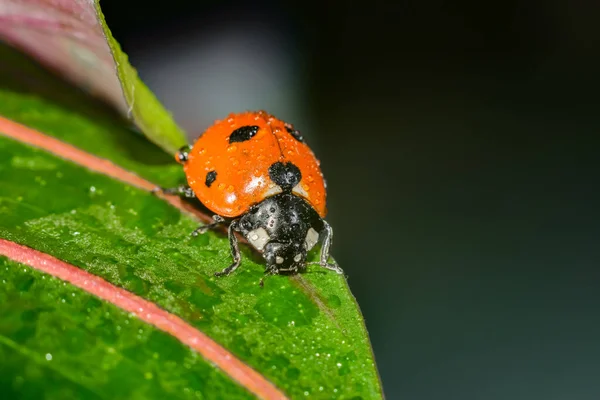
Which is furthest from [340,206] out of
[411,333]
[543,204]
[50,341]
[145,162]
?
[50,341]

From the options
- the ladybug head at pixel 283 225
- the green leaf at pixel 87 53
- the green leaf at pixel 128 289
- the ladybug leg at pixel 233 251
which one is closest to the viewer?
the green leaf at pixel 128 289

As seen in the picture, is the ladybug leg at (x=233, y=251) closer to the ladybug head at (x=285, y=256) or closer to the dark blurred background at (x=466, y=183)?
the ladybug head at (x=285, y=256)

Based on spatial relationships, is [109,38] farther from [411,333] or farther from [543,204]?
[543,204]

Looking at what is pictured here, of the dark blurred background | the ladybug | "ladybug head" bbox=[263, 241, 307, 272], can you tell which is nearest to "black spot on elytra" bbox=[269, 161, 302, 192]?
the ladybug

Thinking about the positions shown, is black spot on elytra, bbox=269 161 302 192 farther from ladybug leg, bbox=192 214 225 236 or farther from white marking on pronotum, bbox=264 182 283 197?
ladybug leg, bbox=192 214 225 236

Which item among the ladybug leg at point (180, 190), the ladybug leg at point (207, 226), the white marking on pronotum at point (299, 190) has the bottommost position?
the ladybug leg at point (207, 226)

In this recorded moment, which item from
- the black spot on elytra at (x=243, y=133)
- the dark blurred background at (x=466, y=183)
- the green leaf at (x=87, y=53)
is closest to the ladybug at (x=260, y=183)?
the black spot on elytra at (x=243, y=133)
